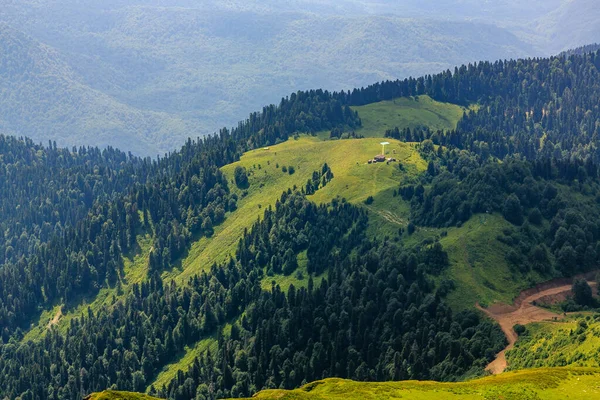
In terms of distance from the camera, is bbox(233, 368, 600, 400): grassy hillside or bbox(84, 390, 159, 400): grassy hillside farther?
bbox(233, 368, 600, 400): grassy hillside

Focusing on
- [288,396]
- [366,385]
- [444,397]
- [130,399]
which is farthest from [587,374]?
[130,399]

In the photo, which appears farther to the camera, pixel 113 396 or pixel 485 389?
pixel 485 389

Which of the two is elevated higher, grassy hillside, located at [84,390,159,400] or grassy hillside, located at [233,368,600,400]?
grassy hillside, located at [84,390,159,400]

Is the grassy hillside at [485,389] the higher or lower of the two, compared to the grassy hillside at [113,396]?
lower

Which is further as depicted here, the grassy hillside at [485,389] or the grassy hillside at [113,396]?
the grassy hillside at [485,389]

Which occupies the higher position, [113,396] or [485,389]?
[113,396]

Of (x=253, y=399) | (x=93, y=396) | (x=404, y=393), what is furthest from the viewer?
(x=404, y=393)

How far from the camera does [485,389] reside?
158 meters

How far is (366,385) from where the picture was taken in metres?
166

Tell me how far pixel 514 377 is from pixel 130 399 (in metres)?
72.1

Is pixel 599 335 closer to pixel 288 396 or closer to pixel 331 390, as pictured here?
pixel 331 390

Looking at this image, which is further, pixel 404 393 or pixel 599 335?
pixel 599 335

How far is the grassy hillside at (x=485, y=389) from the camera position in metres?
153

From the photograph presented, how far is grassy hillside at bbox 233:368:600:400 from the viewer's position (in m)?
153
